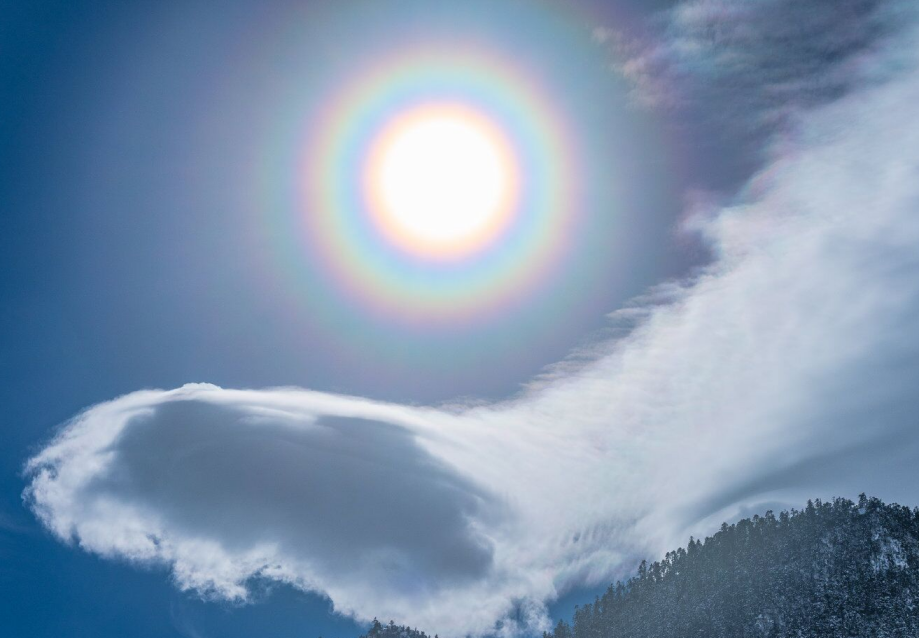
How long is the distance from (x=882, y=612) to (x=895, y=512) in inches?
1252

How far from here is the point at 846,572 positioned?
165 meters

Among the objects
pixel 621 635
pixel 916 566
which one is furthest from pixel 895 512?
pixel 621 635

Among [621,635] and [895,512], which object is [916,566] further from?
[621,635]

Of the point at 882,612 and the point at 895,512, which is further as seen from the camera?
the point at 895,512

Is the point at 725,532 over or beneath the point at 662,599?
over

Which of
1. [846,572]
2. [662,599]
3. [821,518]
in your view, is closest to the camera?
[846,572]

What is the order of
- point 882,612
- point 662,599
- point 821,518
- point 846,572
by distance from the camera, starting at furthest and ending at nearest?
point 662,599 < point 821,518 < point 846,572 < point 882,612

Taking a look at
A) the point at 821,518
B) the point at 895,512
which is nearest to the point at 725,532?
the point at 821,518

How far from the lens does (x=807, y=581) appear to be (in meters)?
169

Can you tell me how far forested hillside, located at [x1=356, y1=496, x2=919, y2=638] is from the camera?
514ft

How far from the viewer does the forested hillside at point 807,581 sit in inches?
6166

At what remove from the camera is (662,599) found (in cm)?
19862

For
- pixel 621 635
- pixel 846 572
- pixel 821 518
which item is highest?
pixel 821 518

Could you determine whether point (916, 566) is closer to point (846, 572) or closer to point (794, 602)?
point (846, 572)
